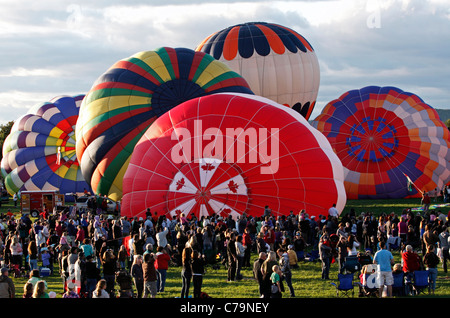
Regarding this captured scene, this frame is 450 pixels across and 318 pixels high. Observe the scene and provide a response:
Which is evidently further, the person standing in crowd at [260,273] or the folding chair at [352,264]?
the folding chair at [352,264]

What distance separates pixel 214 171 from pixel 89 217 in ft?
13.3

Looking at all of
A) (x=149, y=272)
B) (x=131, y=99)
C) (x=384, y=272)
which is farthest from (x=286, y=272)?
(x=131, y=99)

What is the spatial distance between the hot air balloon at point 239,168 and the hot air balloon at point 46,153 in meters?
12.9

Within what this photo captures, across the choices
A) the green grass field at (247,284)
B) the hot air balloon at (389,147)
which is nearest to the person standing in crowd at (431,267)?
the green grass field at (247,284)

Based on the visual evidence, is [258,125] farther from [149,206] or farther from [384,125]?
[384,125]

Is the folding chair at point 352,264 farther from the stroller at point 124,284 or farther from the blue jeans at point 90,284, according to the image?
the blue jeans at point 90,284

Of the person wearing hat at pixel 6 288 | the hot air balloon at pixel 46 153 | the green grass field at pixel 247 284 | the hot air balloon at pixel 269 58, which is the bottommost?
the green grass field at pixel 247 284

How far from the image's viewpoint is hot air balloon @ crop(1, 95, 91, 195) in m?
35.6

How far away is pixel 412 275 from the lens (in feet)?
45.6

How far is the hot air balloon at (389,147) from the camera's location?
31.7 meters

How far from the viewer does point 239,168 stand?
22906 mm

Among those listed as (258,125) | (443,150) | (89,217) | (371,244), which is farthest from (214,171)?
(443,150)

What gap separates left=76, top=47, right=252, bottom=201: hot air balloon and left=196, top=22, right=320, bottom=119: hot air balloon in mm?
8158

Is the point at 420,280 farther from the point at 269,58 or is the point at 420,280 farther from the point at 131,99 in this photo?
→ the point at 269,58
